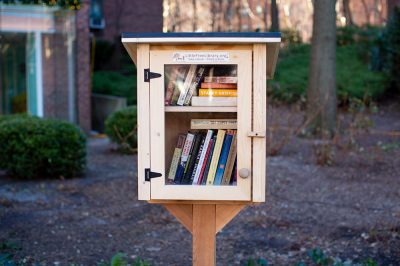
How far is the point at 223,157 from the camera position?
3693mm

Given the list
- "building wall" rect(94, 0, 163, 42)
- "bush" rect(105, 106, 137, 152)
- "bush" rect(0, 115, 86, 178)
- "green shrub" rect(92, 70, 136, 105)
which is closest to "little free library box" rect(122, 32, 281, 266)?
"bush" rect(0, 115, 86, 178)

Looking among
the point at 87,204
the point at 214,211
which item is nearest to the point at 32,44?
the point at 87,204

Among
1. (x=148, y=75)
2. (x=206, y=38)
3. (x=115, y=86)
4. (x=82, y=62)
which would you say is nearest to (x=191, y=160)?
(x=148, y=75)

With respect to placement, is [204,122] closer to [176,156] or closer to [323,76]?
[176,156]

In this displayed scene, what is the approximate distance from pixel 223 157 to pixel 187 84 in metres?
0.44

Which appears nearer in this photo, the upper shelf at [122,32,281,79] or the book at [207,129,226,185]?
the upper shelf at [122,32,281,79]

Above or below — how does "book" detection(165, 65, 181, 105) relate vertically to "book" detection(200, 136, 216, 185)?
above

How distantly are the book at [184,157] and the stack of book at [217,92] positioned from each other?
204 millimetres

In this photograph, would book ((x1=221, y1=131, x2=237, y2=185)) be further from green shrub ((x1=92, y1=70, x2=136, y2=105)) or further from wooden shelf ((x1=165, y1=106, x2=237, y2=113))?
green shrub ((x1=92, y1=70, x2=136, y2=105))

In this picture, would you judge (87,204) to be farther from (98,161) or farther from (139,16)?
(139,16)

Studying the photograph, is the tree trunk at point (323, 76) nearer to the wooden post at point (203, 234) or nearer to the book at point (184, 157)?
the wooden post at point (203, 234)

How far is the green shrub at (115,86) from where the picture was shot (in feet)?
59.7

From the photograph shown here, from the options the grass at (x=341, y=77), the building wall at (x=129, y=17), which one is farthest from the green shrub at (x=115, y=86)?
the grass at (x=341, y=77)

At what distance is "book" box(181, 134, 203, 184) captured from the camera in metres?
3.69
